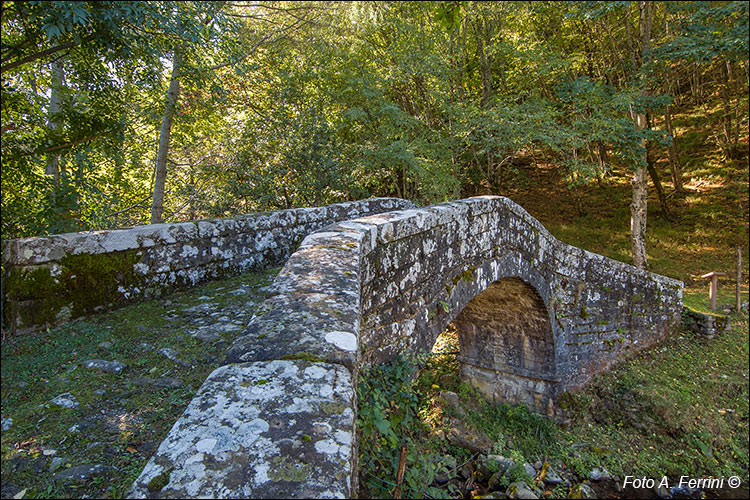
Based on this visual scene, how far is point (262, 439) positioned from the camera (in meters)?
1.34

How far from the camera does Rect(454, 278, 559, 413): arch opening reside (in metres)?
6.91

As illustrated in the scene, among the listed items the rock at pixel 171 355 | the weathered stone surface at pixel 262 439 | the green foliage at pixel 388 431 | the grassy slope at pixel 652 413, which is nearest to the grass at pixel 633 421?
the grassy slope at pixel 652 413

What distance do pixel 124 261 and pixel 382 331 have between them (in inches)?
97.7

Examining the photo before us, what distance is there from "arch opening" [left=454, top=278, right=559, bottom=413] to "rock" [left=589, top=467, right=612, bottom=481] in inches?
51.6

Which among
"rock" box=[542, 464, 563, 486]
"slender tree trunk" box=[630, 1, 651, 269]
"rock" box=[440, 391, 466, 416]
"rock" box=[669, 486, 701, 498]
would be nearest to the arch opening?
"rock" box=[440, 391, 466, 416]

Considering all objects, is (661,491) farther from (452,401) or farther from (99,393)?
(99,393)

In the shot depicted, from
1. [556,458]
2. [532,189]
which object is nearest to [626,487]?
[556,458]

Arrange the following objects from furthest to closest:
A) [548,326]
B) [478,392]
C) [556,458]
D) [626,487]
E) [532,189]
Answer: [532,189]
[478,392]
[548,326]
[556,458]
[626,487]

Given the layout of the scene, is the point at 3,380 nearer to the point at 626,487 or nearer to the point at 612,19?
the point at 626,487

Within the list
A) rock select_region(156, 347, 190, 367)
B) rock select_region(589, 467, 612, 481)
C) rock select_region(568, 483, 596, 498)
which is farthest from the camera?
rock select_region(589, 467, 612, 481)

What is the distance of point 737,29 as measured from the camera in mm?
8609

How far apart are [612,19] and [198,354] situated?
1880 centimetres

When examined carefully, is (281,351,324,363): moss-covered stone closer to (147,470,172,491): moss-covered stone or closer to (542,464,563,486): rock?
(147,470,172,491): moss-covered stone

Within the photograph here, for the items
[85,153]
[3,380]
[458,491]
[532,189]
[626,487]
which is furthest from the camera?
[532,189]
